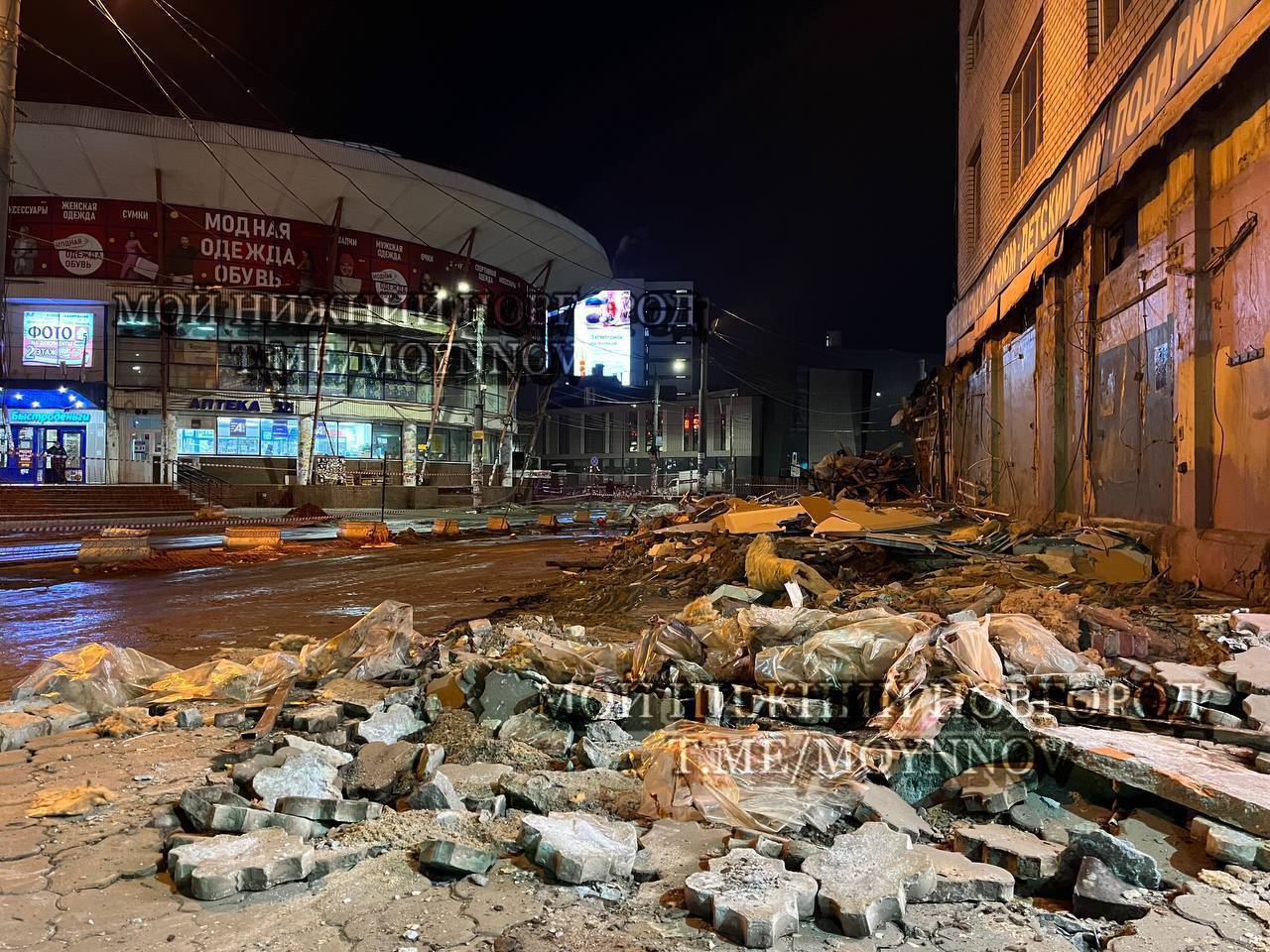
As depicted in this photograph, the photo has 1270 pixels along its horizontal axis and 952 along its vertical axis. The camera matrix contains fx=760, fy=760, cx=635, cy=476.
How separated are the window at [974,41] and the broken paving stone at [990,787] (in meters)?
18.3

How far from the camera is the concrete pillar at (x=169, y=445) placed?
1270 inches

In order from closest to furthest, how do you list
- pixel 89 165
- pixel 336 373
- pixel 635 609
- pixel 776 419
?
pixel 635 609
pixel 89 165
pixel 336 373
pixel 776 419

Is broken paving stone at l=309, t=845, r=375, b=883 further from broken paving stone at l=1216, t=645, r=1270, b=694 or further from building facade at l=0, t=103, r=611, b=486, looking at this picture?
building facade at l=0, t=103, r=611, b=486

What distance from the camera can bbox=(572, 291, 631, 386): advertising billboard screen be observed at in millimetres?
55719

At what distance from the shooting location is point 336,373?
117 feet

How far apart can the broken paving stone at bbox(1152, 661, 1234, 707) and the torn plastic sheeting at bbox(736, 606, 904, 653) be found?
1.56 meters

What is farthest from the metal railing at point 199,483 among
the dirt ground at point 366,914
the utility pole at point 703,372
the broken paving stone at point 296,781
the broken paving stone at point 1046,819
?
the broken paving stone at point 1046,819

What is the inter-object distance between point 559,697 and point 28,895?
8.54 ft

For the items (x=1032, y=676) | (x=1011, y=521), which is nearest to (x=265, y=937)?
(x=1032, y=676)

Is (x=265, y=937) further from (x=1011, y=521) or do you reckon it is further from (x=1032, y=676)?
(x=1011, y=521)

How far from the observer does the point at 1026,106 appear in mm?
13719

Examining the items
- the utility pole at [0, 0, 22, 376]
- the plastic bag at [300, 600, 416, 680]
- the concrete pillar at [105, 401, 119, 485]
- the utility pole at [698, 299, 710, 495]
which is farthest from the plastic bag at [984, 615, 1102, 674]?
the concrete pillar at [105, 401, 119, 485]

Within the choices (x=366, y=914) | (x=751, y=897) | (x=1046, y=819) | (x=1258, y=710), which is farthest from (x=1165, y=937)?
(x=366, y=914)

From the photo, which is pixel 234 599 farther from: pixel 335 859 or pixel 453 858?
pixel 453 858
